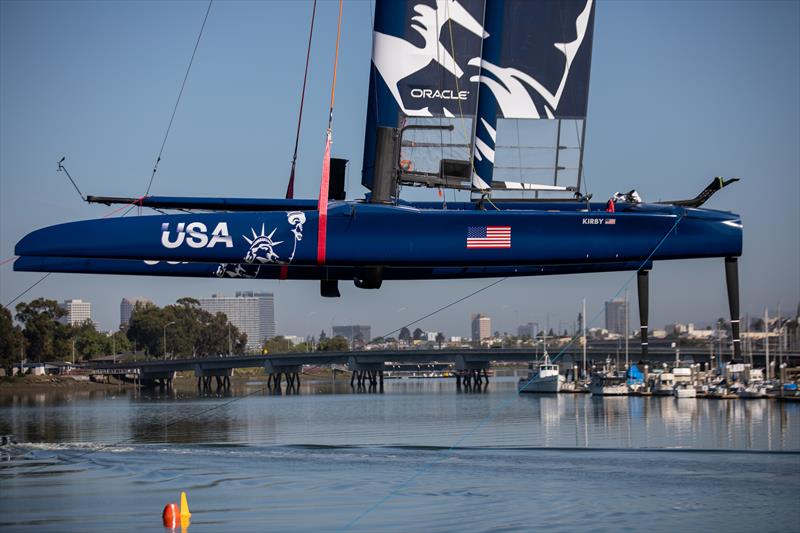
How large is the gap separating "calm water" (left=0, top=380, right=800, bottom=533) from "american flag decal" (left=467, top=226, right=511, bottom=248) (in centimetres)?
768

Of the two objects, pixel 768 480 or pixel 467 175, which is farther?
pixel 768 480

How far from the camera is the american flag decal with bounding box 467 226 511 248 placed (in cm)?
1306

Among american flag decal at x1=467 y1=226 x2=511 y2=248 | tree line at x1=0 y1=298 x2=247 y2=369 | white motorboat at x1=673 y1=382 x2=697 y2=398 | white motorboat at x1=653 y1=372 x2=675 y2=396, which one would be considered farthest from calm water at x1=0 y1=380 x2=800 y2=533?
tree line at x1=0 y1=298 x2=247 y2=369

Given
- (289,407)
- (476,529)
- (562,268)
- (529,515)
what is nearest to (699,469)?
(529,515)

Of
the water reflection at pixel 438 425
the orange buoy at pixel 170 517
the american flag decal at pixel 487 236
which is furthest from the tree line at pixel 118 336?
the american flag decal at pixel 487 236

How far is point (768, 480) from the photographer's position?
81.0 ft

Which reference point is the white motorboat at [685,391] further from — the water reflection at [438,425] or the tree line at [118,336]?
the tree line at [118,336]

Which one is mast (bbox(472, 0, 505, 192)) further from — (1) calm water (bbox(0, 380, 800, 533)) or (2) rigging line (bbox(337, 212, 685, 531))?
(1) calm water (bbox(0, 380, 800, 533))

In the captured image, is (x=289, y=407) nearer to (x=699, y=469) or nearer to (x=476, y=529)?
(x=699, y=469)

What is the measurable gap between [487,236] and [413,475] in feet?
A: 47.5

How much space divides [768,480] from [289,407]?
44478 millimetres

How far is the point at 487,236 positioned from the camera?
42.9 feet

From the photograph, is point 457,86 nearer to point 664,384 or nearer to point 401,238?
point 401,238

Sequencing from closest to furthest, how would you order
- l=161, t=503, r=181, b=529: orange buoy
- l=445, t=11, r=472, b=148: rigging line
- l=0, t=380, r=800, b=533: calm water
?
l=445, t=11, r=472, b=148: rigging line < l=161, t=503, r=181, b=529: orange buoy < l=0, t=380, r=800, b=533: calm water
